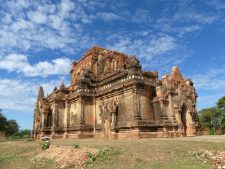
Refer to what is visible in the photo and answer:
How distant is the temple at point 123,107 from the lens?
2250cm

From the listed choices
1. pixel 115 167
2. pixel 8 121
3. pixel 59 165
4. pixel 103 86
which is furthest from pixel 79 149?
pixel 8 121

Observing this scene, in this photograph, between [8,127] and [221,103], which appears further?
[8,127]

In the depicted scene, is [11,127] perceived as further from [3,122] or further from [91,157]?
[91,157]

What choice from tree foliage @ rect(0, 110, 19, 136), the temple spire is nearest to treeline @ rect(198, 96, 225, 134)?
the temple spire

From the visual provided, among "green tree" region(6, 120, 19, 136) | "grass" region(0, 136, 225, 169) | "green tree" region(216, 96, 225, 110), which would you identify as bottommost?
"grass" region(0, 136, 225, 169)

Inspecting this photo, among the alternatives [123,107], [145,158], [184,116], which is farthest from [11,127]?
[145,158]

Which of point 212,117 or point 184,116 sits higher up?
point 212,117

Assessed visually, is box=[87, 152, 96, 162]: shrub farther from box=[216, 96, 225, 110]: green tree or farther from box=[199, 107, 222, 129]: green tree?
box=[199, 107, 222, 129]: green tree

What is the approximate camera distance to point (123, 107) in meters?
24.0

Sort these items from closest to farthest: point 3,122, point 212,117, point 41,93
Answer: point 41,93 < point 212,117 < point 3,122

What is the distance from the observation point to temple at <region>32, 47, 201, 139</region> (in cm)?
2250

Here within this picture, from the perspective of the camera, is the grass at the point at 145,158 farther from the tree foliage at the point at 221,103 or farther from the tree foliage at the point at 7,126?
the tree foliage at the point at 7,126

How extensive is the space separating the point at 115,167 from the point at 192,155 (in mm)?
3930

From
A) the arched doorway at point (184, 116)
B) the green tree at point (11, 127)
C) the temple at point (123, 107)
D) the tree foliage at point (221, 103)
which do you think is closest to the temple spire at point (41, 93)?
the temple at point (123, 107)
